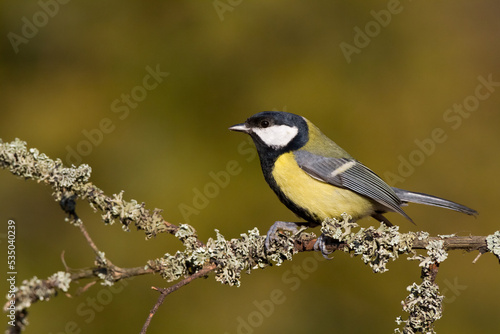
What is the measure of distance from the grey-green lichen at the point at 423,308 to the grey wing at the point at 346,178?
36.7 inches

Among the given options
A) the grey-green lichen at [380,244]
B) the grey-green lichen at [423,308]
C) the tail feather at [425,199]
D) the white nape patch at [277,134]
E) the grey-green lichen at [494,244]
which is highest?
the white nape patch at [277,134]

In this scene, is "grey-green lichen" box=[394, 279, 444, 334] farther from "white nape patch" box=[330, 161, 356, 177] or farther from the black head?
the black head

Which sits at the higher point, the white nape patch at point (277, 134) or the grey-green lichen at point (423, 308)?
the white nape patch at point (277, 134)

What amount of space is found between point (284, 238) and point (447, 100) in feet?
6.07

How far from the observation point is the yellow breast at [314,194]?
2570mm

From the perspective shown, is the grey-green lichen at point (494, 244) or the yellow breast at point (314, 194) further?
the yellow breast at point (314, 194)

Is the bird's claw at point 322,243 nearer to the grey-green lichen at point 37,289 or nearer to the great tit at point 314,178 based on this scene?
the great tit at point 314,178

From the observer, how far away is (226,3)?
3.55 meters

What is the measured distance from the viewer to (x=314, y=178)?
2.67m

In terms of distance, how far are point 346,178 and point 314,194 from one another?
25 cm

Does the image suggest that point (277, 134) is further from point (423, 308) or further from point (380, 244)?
point (423, 308)

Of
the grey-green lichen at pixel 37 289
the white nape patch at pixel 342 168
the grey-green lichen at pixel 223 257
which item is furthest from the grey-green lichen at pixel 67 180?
the white nape patch at pixel 342 168

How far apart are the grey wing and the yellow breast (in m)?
0.03

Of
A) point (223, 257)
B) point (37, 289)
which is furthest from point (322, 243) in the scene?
point (37, 289)
